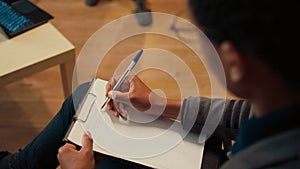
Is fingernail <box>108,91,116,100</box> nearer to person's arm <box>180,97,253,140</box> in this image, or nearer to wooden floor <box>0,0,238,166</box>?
person's arm <box>180,97,253,140</box>

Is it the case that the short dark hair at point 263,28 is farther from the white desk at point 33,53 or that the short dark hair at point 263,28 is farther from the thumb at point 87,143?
the white desk at point 33,53

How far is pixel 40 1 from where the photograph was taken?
7.73 ft

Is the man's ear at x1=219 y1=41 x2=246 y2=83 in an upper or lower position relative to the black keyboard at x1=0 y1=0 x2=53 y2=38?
upper

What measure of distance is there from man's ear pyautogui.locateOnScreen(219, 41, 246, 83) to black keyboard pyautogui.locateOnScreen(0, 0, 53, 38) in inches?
39.9

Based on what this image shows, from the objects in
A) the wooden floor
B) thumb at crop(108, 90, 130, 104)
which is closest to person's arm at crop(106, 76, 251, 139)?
thumb at crop(108, 90, 130, 104)

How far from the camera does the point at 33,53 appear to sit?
1.36 meters

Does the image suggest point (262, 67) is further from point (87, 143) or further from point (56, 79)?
point (56, 79)

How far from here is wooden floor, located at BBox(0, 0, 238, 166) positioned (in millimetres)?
1692

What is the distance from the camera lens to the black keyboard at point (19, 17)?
1428mm

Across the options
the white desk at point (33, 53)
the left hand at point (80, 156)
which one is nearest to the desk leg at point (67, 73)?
the white desk at point (33, 53)

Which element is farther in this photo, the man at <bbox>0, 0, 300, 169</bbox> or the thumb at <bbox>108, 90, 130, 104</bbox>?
the thumb at <bbox>108, 90, 130, 104</bbox>

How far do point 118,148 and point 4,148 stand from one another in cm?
79

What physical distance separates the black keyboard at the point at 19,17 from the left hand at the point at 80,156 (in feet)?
1.96

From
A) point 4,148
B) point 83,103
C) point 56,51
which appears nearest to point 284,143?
point 83,103
